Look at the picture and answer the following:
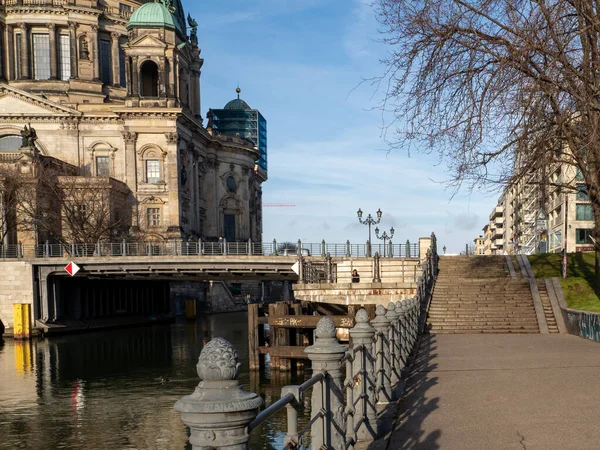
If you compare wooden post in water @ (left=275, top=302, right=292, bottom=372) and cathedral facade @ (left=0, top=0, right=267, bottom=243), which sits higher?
cathedral facade @ (left=0, top=0, right=267, bottom=243)

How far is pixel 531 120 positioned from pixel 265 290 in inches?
3674

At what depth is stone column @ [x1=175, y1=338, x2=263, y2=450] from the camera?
393 centimetres

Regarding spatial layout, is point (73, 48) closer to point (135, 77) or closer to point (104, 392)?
point (135, 77)

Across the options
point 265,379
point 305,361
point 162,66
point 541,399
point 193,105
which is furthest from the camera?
point 193,105

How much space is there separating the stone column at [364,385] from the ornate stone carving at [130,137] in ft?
232

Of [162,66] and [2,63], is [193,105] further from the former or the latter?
[2,63]

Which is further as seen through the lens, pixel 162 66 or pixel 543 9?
pixel 162 66

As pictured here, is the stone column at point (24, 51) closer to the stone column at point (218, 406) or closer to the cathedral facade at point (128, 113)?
the cathedral facade at point (128, 113)

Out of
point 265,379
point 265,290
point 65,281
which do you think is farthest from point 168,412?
point 265,290

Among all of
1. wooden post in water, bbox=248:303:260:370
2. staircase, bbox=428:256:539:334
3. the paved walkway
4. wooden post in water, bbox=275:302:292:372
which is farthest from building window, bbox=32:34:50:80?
the paved walkway

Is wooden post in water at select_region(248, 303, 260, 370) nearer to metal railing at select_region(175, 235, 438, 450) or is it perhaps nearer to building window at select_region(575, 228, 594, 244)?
metal railing at select_region(175, 235, 438, 450)

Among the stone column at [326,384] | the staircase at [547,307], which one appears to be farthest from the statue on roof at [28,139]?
the stone column at [326,384]

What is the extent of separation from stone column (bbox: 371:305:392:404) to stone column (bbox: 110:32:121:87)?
8760 cm

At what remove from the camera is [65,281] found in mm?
60875
